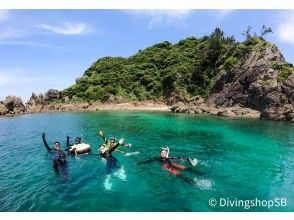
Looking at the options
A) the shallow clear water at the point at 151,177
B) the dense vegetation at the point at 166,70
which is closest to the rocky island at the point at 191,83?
the dense vegetation at the point at 166,70

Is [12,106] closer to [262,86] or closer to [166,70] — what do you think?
[166,70]

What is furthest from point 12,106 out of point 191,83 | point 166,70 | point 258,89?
point 258,89

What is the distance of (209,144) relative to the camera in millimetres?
35094

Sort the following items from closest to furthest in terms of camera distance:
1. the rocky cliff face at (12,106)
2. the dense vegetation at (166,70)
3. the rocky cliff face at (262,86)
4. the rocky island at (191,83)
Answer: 1. the rocky cliff face at (262,86)
2. the rocky island at (191,83)
3. the rocky cliff face at (12,106)
4. the dense vegetation at (166,70)

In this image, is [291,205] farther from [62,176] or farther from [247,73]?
[247,73]

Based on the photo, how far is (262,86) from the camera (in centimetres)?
6662

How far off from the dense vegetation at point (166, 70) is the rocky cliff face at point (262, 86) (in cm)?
387

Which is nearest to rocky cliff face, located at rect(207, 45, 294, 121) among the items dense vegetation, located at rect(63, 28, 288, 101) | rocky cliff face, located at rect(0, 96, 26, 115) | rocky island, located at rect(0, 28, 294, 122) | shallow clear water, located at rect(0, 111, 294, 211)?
rocky island, located at rect(0, 28, 294, 122)

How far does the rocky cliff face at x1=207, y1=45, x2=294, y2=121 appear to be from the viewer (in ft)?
201

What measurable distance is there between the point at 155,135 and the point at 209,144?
7.96 m

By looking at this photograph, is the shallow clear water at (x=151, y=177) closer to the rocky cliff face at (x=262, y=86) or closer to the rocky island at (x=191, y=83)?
the rocky cliff face at (x=262, y=86)

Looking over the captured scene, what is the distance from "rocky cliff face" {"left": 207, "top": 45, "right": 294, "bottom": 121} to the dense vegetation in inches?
152

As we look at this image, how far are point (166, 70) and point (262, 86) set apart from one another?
122 ft

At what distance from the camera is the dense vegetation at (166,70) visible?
8831 centimetres
